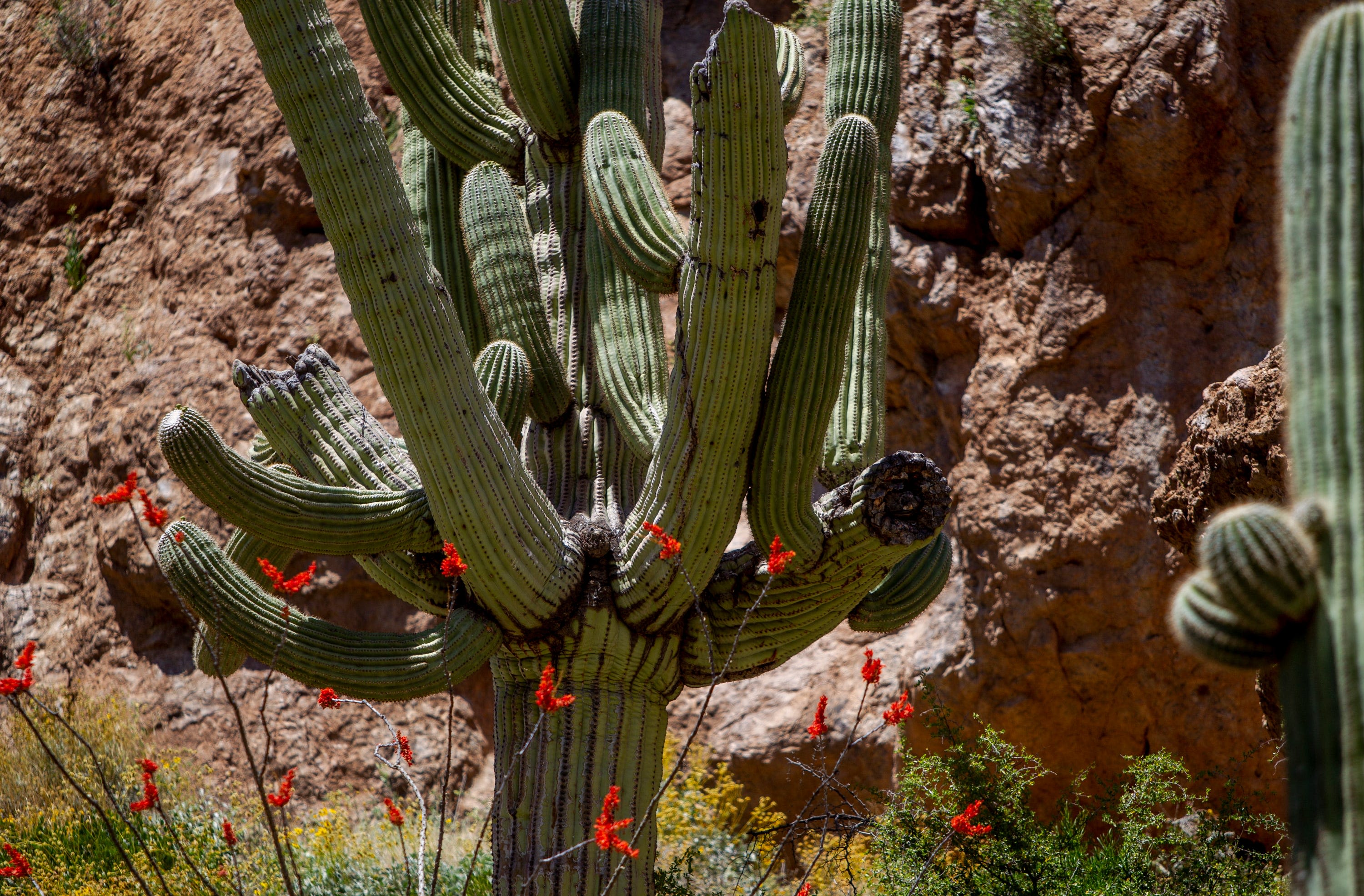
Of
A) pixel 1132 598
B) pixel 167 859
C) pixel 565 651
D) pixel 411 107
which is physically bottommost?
pixel 167 859

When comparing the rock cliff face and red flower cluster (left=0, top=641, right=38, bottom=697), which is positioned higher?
the rock cliff face

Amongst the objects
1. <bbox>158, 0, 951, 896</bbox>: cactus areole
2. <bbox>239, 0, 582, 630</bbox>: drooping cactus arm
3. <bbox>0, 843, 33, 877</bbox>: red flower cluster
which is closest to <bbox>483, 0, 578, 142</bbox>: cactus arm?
<bbox>158, 0, 951, 896</bbox>: cactus areole

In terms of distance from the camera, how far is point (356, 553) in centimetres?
334

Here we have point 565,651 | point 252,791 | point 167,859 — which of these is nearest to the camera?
point 565,651

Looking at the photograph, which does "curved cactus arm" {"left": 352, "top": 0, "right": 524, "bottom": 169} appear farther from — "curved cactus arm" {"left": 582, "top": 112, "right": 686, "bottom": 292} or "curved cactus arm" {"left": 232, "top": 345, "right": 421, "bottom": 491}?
"curved cactus arm" {"left": 232, "top": 345, "right": 421, "bottom": 491}

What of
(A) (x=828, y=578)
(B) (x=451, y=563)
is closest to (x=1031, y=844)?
(A) (x=828, y=578)

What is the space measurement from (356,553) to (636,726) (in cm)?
93

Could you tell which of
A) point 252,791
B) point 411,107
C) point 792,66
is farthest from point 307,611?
point 792,66

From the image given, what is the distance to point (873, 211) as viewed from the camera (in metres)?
3.57

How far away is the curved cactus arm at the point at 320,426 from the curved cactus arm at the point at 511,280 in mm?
524

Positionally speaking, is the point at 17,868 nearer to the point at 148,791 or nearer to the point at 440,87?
the point at 148,791

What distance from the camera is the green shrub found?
382 centimetres

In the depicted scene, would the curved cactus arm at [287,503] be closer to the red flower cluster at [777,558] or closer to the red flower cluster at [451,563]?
the red flower cluster at [451,563]

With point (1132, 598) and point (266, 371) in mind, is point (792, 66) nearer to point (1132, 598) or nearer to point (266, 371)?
point (266, 371)
